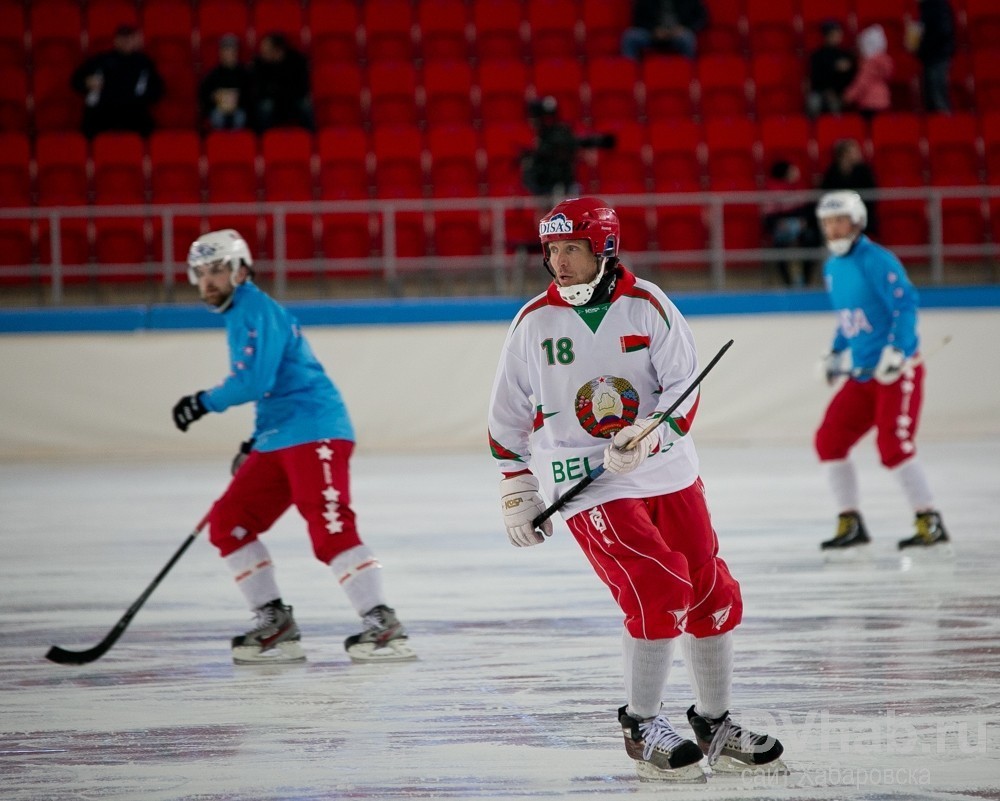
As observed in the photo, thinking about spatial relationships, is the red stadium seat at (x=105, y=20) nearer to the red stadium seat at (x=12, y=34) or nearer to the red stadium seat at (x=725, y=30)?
the red stadium seat at (x=12, y=34)

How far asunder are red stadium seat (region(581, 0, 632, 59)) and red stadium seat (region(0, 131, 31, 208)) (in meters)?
5.90

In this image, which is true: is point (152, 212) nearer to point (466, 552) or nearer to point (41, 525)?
point (41, 525)

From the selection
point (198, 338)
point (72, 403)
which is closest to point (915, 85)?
point (198, 338)

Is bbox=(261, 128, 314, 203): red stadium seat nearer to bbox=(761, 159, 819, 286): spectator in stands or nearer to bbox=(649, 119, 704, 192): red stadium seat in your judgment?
bbox=(649, 119, 704, 192): red stadium seat

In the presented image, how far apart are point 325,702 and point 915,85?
12.7 m

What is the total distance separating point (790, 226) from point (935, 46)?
10.6ft

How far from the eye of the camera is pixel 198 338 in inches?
500

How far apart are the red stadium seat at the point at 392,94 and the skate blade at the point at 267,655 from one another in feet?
32.9

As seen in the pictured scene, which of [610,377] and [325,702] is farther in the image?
[325,702]

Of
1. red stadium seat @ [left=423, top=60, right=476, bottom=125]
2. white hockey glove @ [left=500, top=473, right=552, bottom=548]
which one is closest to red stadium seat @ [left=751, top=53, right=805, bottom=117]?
red stadium seat @ [left=423, top=60, right=476, bottom=125]

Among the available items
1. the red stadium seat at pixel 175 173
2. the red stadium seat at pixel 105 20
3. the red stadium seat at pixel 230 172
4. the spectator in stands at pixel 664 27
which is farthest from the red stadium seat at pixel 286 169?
the spectator in stands at pixel 664 27

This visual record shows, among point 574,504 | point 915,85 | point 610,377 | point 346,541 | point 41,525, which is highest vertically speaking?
point 915,85

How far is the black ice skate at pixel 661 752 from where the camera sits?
11.7 feet

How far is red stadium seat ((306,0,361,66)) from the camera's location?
602 inches
